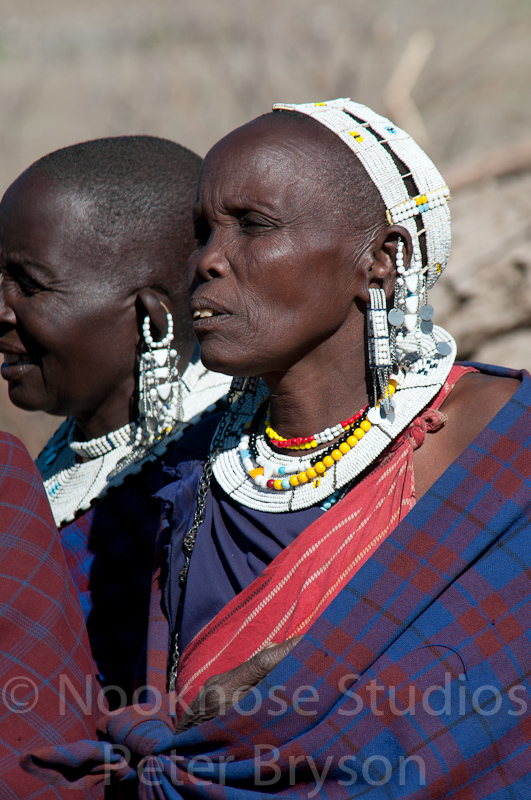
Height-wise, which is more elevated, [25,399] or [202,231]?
[202,231]

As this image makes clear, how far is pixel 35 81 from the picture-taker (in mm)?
11500

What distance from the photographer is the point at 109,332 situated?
257cm

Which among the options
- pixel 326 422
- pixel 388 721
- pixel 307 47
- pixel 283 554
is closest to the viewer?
pixel 388 721

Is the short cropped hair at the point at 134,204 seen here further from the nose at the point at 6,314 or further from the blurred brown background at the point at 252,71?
the blurred brown background at the point at 252,71

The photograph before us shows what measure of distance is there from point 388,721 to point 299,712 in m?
0.18

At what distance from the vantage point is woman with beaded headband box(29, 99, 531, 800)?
1.57 metres

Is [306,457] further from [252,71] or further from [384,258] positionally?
[252,71]

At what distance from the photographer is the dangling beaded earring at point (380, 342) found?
187 centimetres

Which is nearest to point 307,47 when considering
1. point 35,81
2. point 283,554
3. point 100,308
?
point 35,81

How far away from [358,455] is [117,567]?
1.03 meters

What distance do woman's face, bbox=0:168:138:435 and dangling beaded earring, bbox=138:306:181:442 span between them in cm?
8

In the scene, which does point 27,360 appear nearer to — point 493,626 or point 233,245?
point 233,245

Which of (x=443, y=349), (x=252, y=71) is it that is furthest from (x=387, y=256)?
(x=252, y=71)

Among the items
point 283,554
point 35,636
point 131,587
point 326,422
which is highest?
point 326,422
